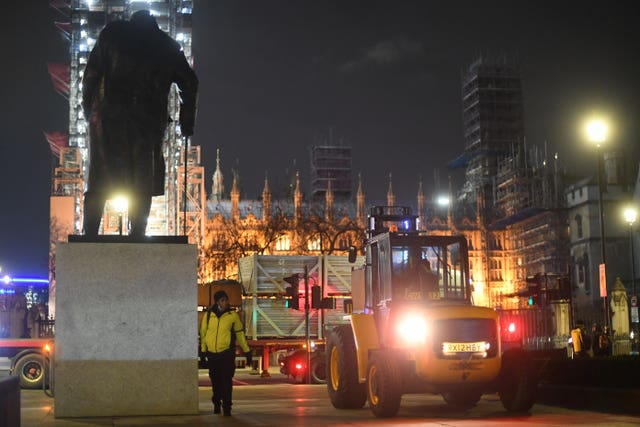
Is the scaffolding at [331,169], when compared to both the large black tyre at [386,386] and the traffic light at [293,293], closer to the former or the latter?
the traffic light at [293,293]

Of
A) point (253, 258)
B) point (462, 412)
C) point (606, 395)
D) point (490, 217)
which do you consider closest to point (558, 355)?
point (606, 395)

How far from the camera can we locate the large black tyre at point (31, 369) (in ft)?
83.1

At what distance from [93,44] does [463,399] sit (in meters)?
66.6

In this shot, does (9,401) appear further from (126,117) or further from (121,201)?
(121,201)

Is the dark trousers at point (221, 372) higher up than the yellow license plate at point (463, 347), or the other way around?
the yellow license plate at point (463, 347)

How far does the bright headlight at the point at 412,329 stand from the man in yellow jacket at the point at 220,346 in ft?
8.03

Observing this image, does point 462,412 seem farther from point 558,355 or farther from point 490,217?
point 490,217

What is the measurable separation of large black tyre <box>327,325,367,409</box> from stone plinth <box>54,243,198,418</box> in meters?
3.94

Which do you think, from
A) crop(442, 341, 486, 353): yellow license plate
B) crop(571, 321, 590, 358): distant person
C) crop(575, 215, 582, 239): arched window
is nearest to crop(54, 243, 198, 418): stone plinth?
crop(442, 341, 486, 353): yellow license plate

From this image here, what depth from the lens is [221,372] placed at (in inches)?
519

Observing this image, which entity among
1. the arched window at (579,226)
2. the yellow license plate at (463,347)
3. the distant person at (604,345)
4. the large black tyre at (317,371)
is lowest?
the large black tyre at (317,371)

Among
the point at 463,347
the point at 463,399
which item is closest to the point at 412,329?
the point at 463,347

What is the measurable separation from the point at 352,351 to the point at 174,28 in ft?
217

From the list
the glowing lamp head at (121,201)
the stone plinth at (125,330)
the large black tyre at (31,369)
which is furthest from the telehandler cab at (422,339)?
the large black tyre at (31,369)
